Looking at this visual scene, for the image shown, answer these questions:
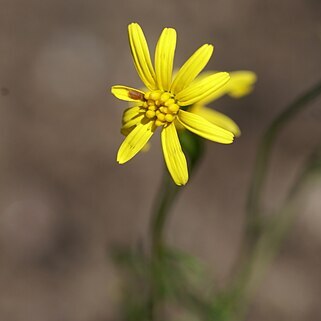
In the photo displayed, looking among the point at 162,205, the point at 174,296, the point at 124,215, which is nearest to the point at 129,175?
the point at 124,215

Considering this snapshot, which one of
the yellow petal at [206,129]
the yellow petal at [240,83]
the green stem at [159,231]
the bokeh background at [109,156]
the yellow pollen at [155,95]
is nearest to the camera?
the yellow petal at [206,129]

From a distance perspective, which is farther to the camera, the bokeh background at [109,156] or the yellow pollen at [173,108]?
the bokeh background at [109,156]

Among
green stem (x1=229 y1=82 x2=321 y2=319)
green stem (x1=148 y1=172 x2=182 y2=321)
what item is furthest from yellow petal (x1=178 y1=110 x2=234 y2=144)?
green stem (x1=229 y1=82 x2=321 y2=319)

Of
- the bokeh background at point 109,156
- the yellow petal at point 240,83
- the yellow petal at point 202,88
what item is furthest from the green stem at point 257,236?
the yellow petal at point 202,88

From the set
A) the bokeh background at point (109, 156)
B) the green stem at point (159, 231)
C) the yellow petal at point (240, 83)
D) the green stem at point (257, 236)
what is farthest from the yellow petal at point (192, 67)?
the bokeh background at point (109, 156)

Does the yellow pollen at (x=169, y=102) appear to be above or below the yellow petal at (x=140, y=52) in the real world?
below

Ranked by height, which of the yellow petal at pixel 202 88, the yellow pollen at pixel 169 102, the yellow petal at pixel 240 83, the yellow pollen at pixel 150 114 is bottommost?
the yellow pollen at pixel 150 114

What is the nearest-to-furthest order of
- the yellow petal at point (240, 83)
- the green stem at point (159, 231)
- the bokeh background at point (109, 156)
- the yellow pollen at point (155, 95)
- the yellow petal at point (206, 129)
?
the yellow petal at point (206, 129) < the yellow pollen at point (155, 95) < the green stem at point (159, 231) < the yellow petal at point (240, 83) < the bokeh background at point (109, 156)

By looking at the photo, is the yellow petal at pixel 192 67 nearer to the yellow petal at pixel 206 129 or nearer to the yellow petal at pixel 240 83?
the yellow petal at pixel 206 129
